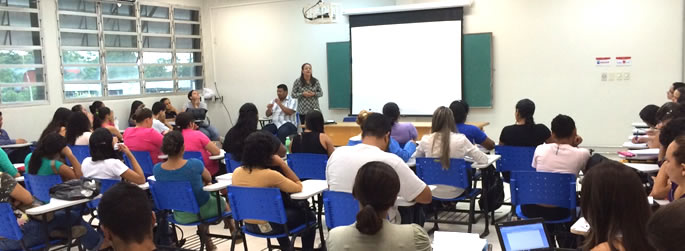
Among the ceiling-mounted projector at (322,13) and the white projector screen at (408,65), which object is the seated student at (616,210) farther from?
the white projector screen at (408,65)

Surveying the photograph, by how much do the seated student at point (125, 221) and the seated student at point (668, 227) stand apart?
5.16 ft

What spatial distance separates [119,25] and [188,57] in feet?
5.64

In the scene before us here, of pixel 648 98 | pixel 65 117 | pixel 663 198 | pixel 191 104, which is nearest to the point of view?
pixel 663 198

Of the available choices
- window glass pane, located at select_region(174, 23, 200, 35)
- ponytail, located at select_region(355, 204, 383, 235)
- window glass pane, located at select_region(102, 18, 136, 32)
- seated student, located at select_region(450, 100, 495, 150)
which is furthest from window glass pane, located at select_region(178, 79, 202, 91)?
ponytail, located at select_region(355, 204, 383, 235)

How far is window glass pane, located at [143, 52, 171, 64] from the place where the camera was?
1059cm

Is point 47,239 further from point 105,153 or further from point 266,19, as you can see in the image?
point 266,19

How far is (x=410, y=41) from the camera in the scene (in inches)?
359

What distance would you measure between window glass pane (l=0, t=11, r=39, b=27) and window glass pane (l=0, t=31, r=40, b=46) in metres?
0.12

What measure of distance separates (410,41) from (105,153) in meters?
5.77

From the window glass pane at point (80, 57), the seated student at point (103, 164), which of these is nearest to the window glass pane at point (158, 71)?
the window glass pane at point (80, 57)

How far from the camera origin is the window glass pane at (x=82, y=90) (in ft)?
30.4

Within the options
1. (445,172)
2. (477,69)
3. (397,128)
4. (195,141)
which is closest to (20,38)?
(195,141)

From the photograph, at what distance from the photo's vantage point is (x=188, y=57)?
11.5 metres

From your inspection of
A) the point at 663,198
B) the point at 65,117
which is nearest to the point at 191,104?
the point at 65,117
